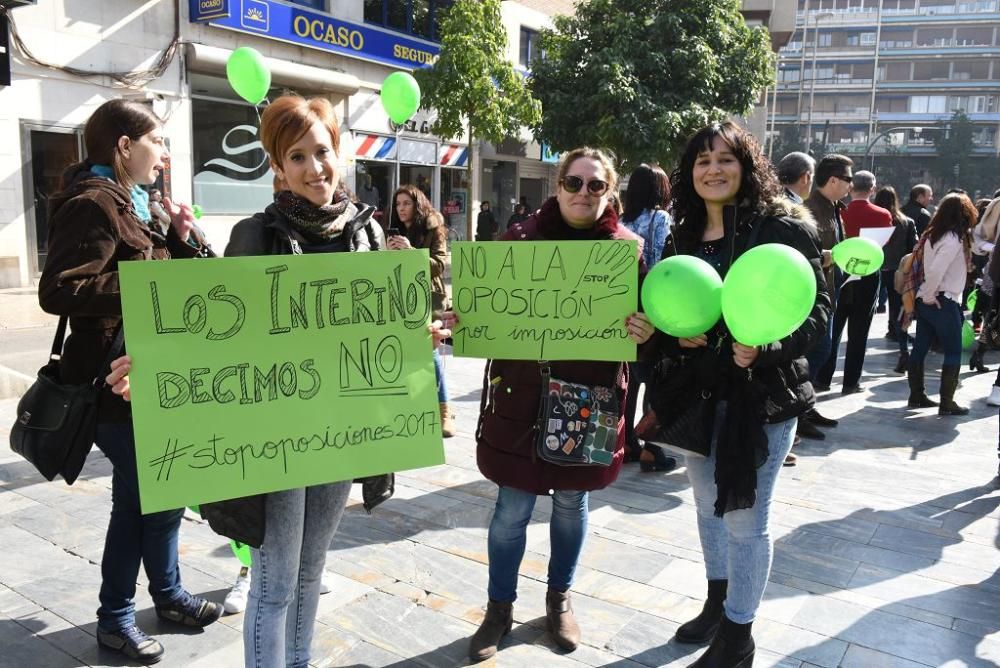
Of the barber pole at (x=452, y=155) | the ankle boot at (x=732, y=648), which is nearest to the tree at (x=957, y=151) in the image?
the barber pole at (x=452, y=155)

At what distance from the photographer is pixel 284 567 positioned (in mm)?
2066

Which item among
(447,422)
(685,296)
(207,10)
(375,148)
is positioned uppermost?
(207,10)

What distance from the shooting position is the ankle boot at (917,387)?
267 inches

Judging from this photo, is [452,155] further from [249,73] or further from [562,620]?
[562,620]

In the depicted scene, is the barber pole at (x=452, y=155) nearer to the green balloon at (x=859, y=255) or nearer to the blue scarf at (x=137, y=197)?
the green balloon at (x=859, y=255)

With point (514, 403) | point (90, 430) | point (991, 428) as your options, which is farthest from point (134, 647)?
point (991, 428)

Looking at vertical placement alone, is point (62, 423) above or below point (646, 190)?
below

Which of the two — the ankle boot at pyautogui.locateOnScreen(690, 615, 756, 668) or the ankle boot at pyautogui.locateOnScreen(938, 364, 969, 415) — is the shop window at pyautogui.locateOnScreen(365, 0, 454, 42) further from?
the ankle boot at pyautogui.locateOnScreen(690, 615, 756, 668)

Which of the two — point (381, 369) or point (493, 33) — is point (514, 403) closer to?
point (381, 369)

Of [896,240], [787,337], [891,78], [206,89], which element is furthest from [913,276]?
[891,78]

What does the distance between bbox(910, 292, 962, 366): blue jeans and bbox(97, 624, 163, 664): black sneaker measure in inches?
248

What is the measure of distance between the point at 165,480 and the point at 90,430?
772 mm

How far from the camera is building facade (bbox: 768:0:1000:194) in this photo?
7375 centimetres

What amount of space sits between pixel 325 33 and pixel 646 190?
13.4 m
